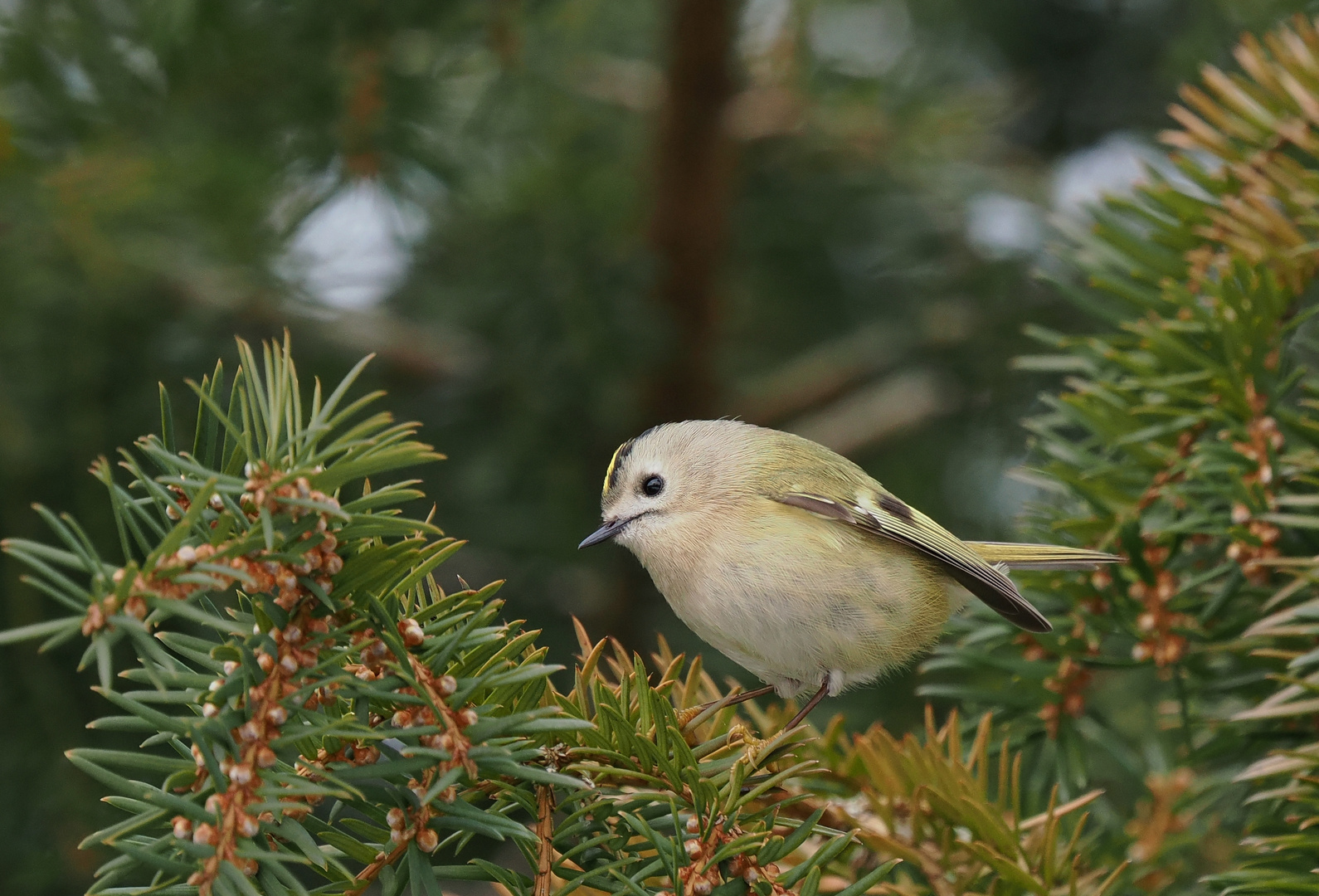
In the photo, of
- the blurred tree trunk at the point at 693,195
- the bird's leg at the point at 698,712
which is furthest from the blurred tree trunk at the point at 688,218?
the bird's leg at the point at 698,712

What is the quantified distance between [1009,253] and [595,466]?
1132mm

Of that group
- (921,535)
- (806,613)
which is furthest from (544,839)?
(921,535)

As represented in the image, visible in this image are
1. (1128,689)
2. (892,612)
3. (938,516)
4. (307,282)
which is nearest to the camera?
(892,612)

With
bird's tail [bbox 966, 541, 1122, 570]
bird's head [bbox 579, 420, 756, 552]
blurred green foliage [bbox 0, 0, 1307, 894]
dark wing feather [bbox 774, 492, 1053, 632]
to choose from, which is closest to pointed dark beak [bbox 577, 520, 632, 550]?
bird's head [bbox 579, 420, 756, 552]

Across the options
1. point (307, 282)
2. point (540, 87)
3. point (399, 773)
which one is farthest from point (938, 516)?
point (399, 773)

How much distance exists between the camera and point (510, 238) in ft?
7.58

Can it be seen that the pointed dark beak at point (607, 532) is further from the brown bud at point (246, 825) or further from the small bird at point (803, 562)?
the brown bud at point (246, 825)

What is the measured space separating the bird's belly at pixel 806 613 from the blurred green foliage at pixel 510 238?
0.80 m

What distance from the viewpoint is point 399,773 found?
815 mm

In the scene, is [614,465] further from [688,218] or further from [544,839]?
[544,839]

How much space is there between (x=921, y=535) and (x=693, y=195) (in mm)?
1104

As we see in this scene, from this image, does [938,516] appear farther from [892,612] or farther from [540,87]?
[540,87]

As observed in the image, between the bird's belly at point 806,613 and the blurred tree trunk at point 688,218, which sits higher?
the blurred tree trunk at point 688,218

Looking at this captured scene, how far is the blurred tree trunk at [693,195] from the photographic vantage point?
7.55 ft
